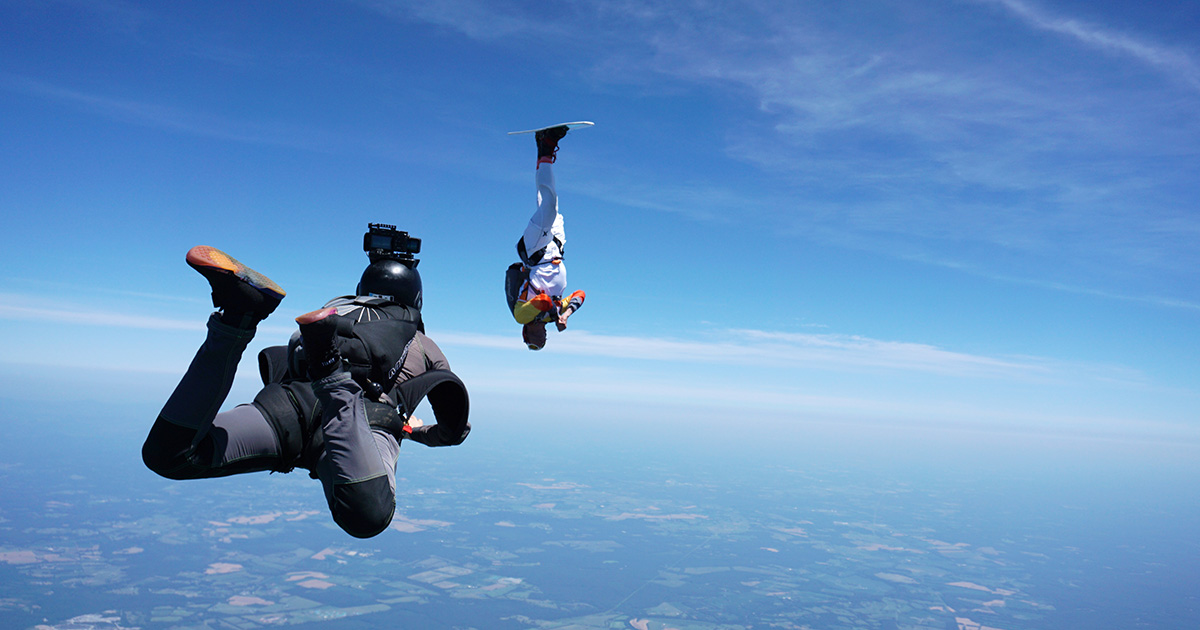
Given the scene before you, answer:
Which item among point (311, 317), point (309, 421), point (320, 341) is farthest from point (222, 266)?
point (309, 421)

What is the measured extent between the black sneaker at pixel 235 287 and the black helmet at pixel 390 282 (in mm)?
1244

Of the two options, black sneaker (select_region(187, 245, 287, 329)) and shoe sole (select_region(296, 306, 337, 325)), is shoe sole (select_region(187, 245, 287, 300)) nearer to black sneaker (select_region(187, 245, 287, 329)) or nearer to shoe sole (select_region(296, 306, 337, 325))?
black sneaker (select_region(187, 245, 287, 329))

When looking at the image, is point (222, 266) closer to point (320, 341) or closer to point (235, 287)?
point (235, 287)

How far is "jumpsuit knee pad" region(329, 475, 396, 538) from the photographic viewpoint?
10.2 ft

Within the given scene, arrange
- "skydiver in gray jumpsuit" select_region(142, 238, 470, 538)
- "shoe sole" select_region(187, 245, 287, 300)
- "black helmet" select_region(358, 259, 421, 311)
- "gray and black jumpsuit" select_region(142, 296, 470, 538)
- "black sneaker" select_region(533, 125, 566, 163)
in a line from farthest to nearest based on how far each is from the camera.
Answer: "black sneaker" select_region(533, 125, 566, 163) → "black helmet" select_region(358, 259, 421, 311) → "gray and black jumpsuit" select_region(142, 296, 470, 538) → "skydiver in gray jumpsuit" select_region(142, 238, 470, 538) → "shoe sole" select_region(187, 245, 287, 300)

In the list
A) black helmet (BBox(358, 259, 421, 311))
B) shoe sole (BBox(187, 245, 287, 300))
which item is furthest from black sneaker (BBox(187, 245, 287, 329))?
black helmet (BBox(358, 259, 421, 311))

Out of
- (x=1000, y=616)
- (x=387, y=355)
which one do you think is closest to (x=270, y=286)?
(x=387, y=355)

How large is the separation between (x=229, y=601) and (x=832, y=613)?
168940 mm

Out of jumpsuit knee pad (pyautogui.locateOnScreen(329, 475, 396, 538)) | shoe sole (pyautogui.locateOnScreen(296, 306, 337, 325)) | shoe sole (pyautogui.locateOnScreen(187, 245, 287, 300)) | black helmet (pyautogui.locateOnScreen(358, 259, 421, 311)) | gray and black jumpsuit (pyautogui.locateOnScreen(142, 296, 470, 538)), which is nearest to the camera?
shoe sole (pyautogui.locateOnScreen(187, 245, 287, 300))

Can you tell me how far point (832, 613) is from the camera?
584ft

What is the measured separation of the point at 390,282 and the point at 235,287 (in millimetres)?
1468

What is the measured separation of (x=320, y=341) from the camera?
2.96m

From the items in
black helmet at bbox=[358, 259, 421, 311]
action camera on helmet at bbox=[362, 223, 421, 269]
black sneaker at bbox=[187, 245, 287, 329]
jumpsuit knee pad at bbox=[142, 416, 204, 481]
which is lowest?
jumpsuit knee pad at bbox=[142, 416, 204, 481]

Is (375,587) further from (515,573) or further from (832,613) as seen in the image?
(832,613)
